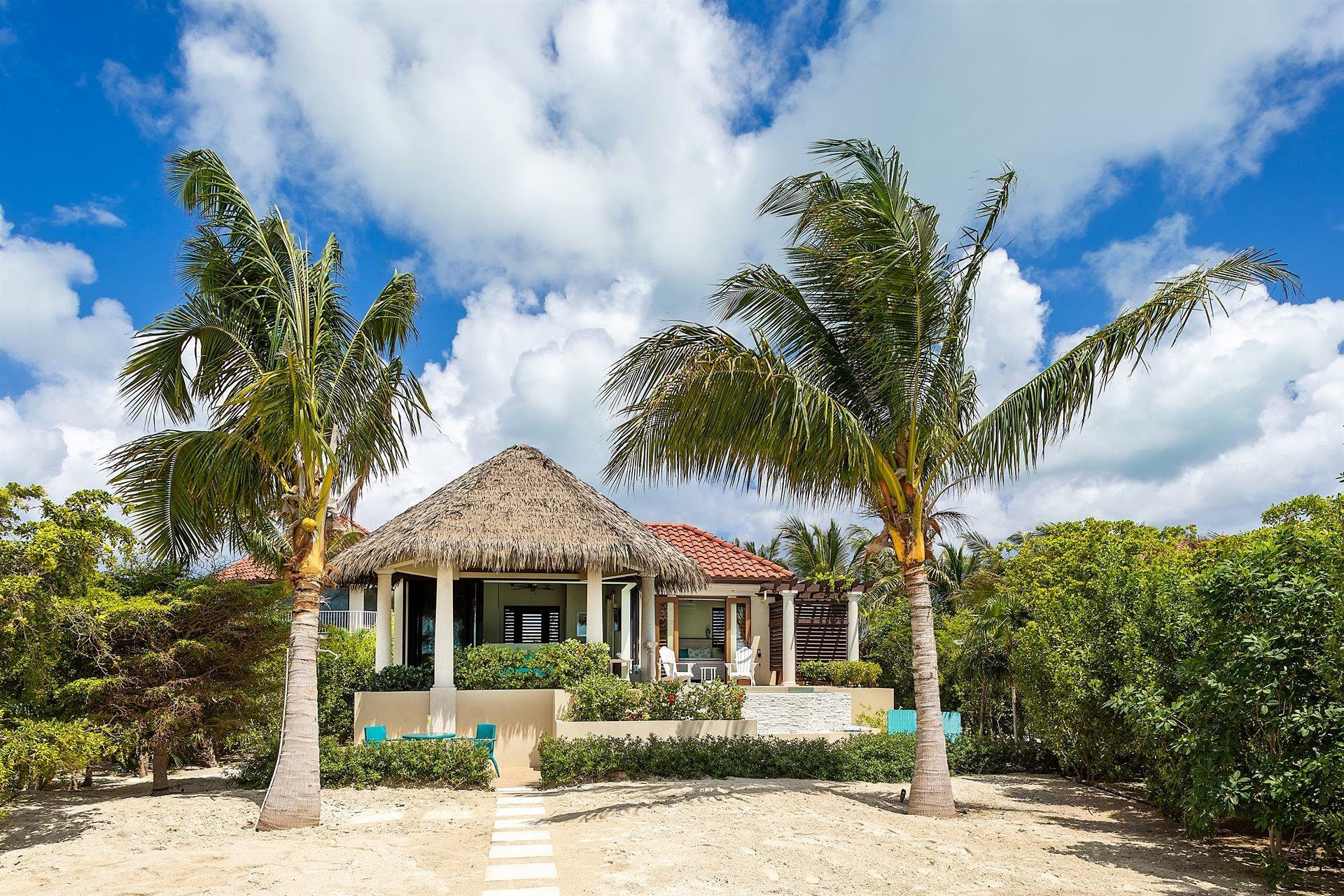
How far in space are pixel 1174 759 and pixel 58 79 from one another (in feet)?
49.6

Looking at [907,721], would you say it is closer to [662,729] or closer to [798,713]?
[798,713]

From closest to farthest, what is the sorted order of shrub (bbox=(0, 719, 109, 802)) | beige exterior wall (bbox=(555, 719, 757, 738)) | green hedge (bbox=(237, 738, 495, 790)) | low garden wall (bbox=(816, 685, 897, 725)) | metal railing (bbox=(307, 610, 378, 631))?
shrub (bbox=(0, 719, 109, 802)) < green hedge (bbox=(237, 738, 495, 790)) < beige exterior wall (bbox=(555, 719, 757, 738)) < low garden wall (bbox=(816, 685, 897, 725)) < metal railing (bbox=(307, 610, 378, 631))

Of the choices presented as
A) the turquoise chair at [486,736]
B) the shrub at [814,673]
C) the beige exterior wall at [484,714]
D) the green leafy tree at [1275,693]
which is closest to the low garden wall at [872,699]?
the shrub at [814,673]

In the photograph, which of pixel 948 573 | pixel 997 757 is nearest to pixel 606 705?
pixel 997 757

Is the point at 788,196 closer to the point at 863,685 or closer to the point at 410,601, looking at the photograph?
the point at 410,601

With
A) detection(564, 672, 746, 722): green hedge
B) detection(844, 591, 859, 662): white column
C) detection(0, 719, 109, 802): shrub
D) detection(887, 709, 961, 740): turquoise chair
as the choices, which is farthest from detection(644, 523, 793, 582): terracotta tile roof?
detection(0, 719, 109, 802): shrub

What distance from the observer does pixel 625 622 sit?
1841cm

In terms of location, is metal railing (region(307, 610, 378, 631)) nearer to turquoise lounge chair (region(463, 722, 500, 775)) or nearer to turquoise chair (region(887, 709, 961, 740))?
turquoise lounge chair (region(463, 722, 500, 775))

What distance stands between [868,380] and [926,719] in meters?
3.78

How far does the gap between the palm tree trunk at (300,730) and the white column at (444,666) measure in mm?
4458

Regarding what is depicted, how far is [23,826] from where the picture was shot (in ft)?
30.7

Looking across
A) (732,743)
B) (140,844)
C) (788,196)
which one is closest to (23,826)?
(140,844)

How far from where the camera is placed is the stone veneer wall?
17.5m

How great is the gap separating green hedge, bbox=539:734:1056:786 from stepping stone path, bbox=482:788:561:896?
91cm
